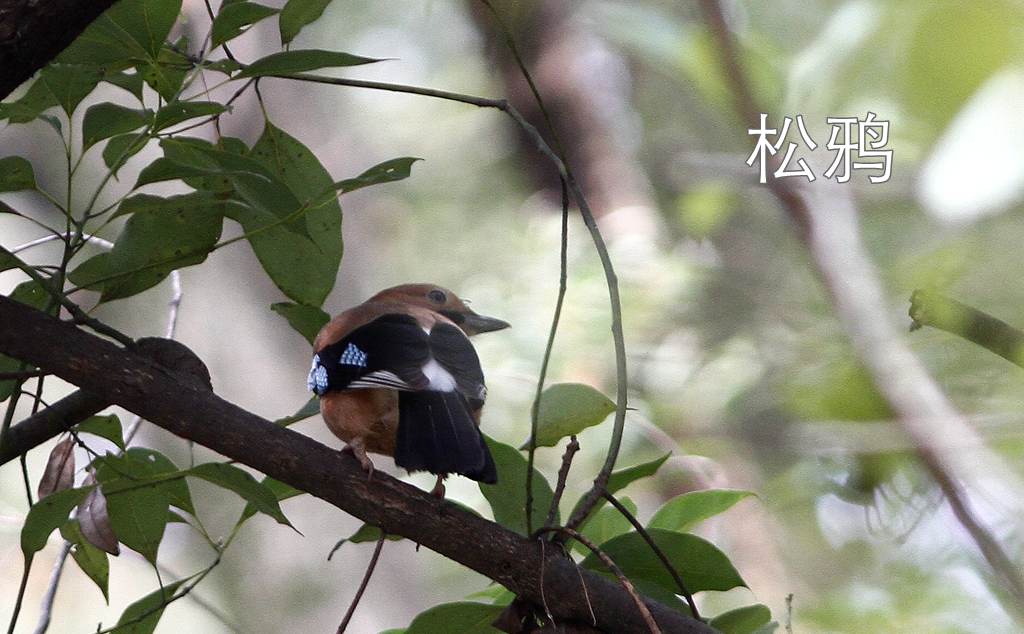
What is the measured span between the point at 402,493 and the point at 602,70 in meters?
5.11

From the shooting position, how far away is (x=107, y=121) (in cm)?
122

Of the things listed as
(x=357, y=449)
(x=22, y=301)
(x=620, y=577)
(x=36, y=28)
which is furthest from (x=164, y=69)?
(x=620, y=577)

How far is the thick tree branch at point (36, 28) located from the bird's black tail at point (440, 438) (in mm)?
723

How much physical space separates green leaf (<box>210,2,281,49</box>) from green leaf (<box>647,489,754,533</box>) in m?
0.88

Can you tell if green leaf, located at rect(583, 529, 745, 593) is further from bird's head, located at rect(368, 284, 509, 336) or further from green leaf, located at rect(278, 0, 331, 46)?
bird's head, located at rect(368, 284, 509, 336)

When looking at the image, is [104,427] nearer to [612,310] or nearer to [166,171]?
[166,171]

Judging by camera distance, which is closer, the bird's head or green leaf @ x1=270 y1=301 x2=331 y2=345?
green leaf @ x1=270 y1=301 x2=331 y2=345

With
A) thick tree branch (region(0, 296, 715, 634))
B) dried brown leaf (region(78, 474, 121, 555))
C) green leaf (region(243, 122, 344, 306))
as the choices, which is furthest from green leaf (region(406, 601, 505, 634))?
green leaf (region(243, 122, 344, 306))

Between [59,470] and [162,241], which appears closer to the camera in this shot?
[162,241]

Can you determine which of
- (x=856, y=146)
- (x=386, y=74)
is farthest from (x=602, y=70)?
(x=856, y=146)

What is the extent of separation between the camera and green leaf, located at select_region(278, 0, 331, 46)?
1.31 m

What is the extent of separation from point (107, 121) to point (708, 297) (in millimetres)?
3514

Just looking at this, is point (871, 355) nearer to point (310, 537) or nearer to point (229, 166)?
point (229, 166)

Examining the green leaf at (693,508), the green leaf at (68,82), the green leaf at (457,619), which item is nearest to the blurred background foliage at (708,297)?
the green leaf at (693,508)
